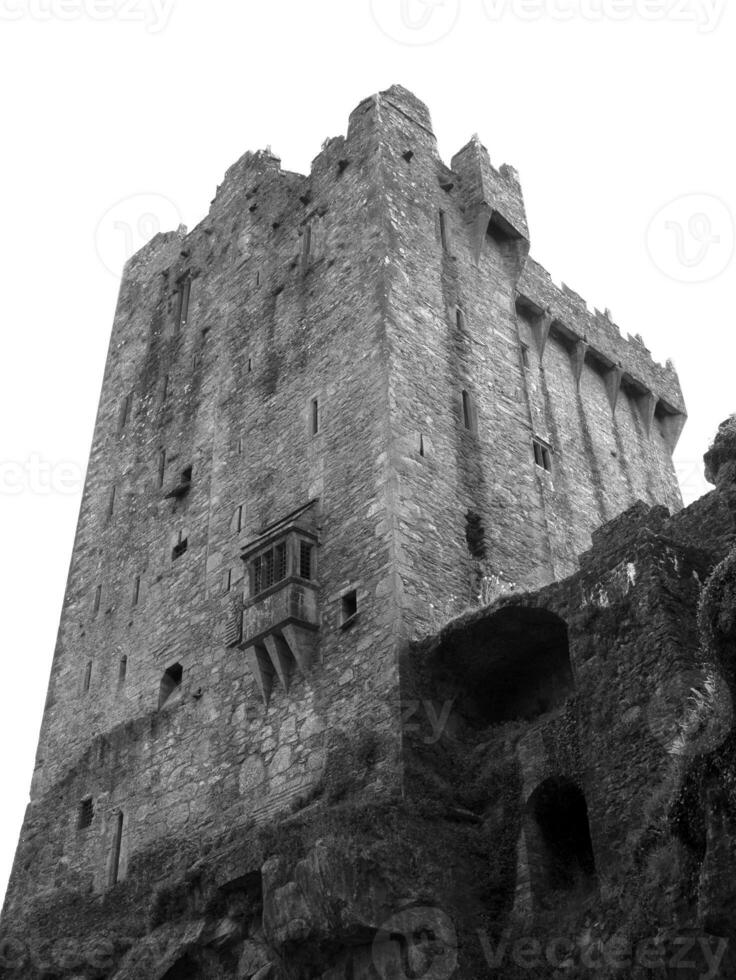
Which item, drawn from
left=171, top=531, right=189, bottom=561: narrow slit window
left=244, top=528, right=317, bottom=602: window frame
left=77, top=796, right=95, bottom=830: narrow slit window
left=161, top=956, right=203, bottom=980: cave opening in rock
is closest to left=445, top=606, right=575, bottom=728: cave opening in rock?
left=244, top=528, right=317, bottom=602: window frame

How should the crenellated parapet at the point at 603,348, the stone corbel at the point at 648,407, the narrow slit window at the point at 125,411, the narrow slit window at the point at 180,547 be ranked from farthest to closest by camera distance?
1. the stone corbel at the point at 648,407
2. the narrow slit window at the point at 125,411
3. the crenellated parapet at the point at 603,348
4. the narrow slit window at the point at 180,547

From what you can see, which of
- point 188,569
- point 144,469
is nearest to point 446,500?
point 188,569

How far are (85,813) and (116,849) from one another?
59.1 inches

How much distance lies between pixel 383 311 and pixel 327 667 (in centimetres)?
708

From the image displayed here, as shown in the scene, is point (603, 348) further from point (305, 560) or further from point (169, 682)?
point (169, 682)

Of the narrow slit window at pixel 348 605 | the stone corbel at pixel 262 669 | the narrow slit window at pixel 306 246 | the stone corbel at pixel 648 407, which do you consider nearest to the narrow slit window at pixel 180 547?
the stone corbel at pixel 262 669

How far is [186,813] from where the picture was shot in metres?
19.9

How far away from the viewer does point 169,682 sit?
2234cm

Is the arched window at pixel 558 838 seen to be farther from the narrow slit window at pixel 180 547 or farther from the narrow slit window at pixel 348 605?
the narrow slit window at pixel 180 547

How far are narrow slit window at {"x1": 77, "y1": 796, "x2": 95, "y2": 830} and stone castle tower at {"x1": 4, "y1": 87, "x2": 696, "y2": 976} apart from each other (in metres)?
0.04

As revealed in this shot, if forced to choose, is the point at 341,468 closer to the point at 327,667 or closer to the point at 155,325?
the point at 327,667

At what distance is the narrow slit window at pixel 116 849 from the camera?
20.8m

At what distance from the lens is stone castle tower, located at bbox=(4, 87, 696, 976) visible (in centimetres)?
1938

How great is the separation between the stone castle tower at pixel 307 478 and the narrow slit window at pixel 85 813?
0.04 meters
